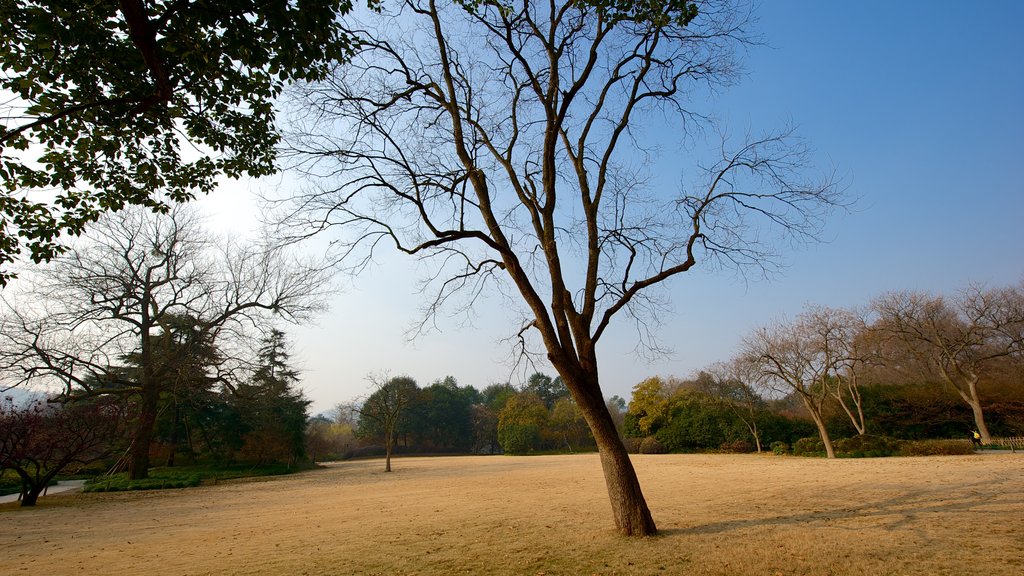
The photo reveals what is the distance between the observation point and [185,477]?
19.5 meters

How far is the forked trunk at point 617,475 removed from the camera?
594 cm

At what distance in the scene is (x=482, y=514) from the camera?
345 inches

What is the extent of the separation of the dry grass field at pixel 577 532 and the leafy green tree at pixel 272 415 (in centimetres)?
1017

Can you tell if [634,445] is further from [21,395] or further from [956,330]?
[21,395]

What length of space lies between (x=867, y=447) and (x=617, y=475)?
1841cm

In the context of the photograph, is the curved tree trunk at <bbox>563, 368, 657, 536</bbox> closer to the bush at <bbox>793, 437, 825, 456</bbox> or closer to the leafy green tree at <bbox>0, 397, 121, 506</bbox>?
the leafy green tree at <bbox>0, 397, 121, 506</bbox>

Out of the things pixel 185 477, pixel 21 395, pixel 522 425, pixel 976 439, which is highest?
pixel 21 395

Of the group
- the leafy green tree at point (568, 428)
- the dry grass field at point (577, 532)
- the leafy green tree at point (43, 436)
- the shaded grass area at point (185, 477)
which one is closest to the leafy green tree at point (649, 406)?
the leafy green tree at point (568, 428)

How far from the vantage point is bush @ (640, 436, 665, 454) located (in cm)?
3012

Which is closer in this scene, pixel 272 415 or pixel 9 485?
pixel 9 485

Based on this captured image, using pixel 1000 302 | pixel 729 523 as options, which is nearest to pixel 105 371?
pixel 729 523

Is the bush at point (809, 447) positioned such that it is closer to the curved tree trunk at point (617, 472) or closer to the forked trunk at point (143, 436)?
the curved tree trunk at point (617, 472)

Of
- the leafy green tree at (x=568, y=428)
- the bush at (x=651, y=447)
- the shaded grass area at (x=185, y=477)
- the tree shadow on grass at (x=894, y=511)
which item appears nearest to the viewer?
the tree shadow on grass at (x=894, y=511)

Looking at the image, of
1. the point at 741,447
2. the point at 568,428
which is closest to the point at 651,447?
the point at 741,447
